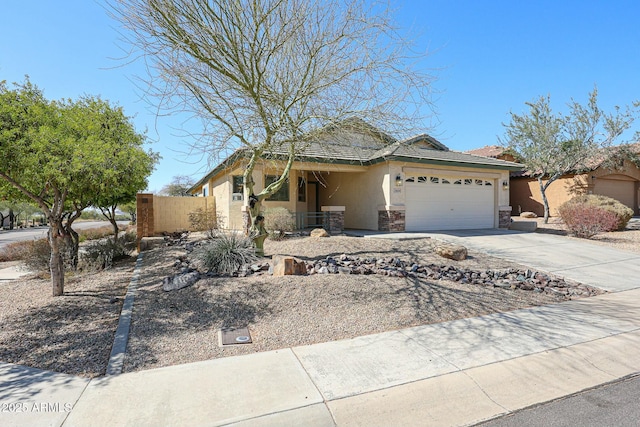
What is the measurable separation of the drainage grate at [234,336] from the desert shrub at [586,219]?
51.4 feet

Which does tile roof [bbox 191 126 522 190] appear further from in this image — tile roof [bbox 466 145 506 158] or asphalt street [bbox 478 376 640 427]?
tile roof [bbox 466 145 506 158]

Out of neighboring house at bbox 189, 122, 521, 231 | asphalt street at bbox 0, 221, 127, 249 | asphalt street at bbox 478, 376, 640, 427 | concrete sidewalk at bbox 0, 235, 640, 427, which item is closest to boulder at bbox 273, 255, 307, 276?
concrete sidewalk at bbox 0, 235, 640, 427

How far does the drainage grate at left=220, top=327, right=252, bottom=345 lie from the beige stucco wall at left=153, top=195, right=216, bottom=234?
40.9 feet

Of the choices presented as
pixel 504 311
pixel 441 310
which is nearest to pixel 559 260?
pixel 504 311

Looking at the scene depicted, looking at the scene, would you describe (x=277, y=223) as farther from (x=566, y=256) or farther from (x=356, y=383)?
(x=566, y=256)

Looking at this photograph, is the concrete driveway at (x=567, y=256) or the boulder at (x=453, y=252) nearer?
the concrete driveway at (x=567, y=256)

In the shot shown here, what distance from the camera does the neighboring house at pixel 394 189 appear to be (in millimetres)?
13883

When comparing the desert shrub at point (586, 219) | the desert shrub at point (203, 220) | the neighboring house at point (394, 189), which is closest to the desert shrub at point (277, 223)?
the neighboring house at point (394, 189)

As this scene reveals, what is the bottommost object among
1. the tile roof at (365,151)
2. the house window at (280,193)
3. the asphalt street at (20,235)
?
the asphalt street at (20,235)

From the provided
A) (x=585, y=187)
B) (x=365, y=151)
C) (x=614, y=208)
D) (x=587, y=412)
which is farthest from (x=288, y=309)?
(x=585, y=187)

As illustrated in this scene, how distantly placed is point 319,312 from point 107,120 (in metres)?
8.52

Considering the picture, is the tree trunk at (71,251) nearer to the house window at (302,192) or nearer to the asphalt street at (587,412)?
the house window at (302,192)

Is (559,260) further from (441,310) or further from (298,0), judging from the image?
(298,0)

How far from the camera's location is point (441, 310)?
5895mm
